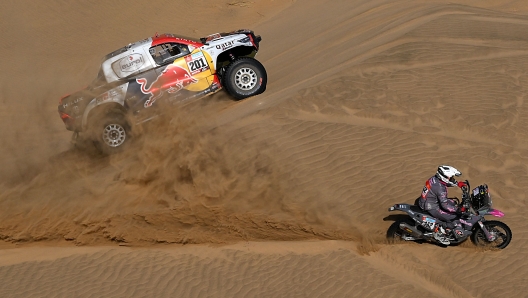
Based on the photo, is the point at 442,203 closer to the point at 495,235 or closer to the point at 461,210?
the point at 461,210

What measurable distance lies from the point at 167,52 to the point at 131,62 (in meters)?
0.75

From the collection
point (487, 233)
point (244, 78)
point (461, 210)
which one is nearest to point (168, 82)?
point (244, 78)

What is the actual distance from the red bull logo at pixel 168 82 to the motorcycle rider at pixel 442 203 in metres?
5.34

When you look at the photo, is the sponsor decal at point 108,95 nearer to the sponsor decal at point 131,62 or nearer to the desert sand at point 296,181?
the sponsor decal at point 131,62

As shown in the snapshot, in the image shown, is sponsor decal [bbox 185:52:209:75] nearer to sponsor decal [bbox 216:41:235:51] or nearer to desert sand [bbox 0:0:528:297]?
sponsor decal [bbox 216:41:235:51]

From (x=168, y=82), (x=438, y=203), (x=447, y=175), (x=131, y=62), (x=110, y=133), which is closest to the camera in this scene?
(x=447, y=175)

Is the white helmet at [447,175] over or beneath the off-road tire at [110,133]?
beneath

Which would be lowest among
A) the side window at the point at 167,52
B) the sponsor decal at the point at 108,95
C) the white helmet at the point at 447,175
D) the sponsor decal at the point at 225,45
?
the white helmet at the point at 447,175

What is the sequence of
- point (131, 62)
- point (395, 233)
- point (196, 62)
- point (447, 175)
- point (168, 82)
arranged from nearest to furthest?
point (447, 175)
point (395, 233)
point (131, 62)
point (168, 82)
point (196, 62)

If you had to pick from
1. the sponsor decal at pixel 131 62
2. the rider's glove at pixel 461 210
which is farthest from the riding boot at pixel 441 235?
the sponsor decal at pixel 131 62

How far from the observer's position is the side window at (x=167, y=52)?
10.5 metres

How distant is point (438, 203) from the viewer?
783 centimetres

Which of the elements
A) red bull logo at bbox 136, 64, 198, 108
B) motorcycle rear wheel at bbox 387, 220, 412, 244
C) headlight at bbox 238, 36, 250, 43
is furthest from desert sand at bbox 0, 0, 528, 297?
headlight at bbox 238, 36, 250, 43

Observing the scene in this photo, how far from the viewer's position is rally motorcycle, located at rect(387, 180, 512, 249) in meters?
7.64
